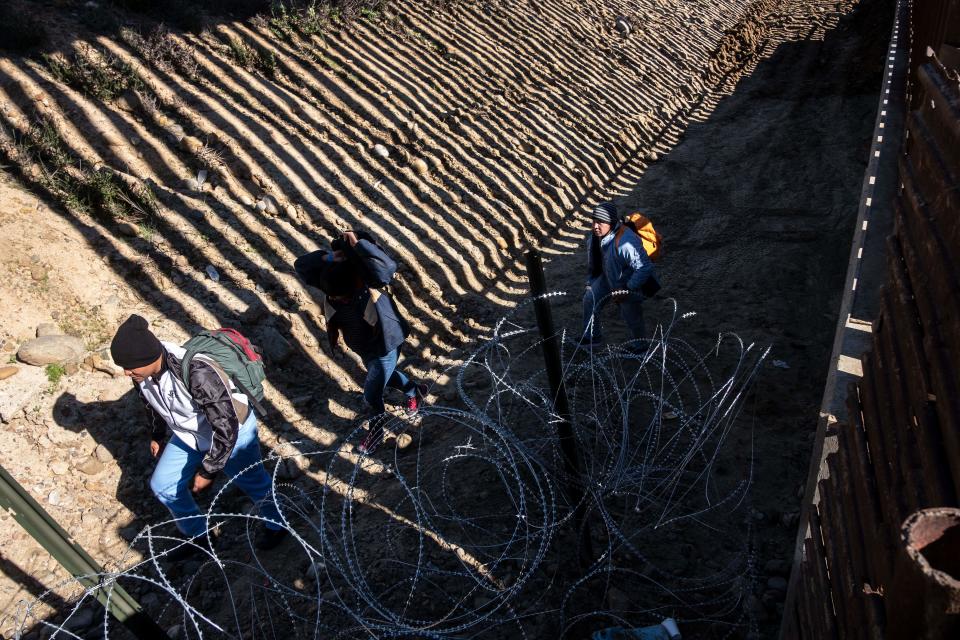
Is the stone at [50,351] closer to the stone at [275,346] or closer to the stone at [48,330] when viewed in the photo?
the stone at [48,330]

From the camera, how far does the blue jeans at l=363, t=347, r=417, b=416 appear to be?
4531 millimetres

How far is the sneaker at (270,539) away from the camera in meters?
3.98

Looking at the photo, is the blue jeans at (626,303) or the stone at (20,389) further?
the blue jeans at (626,303)

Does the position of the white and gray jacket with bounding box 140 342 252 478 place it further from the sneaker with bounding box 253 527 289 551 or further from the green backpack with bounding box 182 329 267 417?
the sneaker with bounding box 253 527 289 551

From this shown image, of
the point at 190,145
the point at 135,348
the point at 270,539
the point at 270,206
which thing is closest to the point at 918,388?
the point at 135,348

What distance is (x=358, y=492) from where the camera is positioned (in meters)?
4.38

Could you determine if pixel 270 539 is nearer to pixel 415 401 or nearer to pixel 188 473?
pixel 188 473

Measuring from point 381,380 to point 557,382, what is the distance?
1.87m

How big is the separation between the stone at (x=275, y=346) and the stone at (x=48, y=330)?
1.51 meters

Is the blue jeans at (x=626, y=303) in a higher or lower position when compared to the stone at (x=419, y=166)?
lower

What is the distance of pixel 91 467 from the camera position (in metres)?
4.37

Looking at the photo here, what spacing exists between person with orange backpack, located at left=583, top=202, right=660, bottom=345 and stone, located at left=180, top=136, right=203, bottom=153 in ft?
14.5

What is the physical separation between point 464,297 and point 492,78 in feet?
15.5

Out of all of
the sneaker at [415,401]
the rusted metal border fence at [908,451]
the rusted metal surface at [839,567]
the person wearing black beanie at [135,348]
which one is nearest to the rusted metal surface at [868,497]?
the rusted metal border fence at [908,451]
